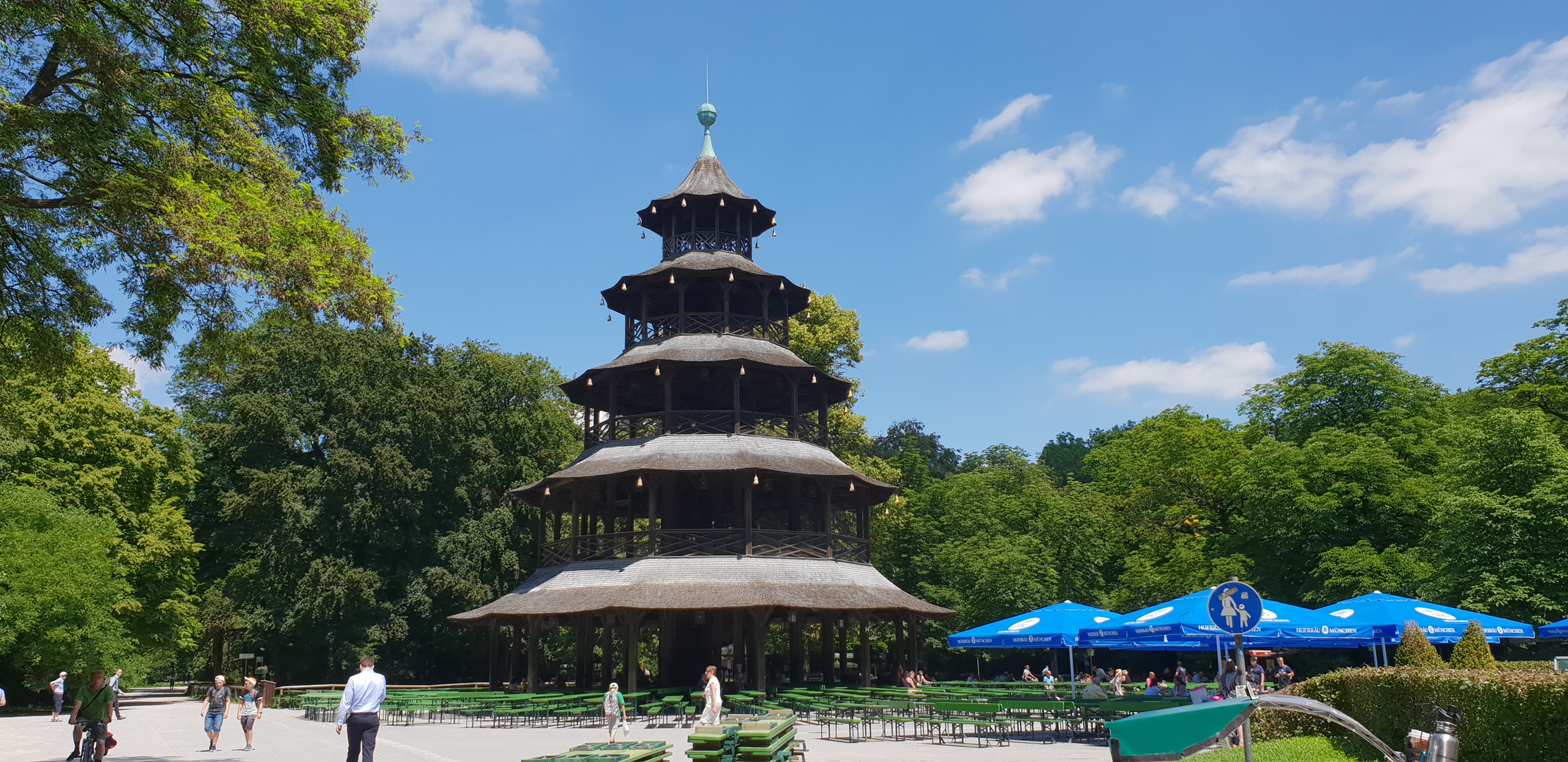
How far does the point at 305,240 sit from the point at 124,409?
35.1 m

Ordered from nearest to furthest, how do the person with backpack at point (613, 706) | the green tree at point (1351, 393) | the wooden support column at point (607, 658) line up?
the person with backpack at point (613, 706) < the wooden support column at point (607, 658) < the green tree at point (1351, 393)

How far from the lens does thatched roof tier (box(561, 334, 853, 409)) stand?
→ 32.2m

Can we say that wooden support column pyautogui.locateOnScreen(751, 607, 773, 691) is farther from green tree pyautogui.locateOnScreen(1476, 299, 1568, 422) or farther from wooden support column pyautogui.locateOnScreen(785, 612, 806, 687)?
green tree pyautogui.locateOnScreen(1476, 299, 1568, 422)

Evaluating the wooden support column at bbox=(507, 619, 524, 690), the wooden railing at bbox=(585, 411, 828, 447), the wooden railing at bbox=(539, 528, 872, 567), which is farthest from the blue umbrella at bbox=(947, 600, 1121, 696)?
the wooden support column at bbox=(507, 619, 524, 690)

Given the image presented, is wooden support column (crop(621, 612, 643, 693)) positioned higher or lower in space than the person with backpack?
higher

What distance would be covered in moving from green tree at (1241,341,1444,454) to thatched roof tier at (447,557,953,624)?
25643 mm

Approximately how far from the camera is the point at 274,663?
4372cm

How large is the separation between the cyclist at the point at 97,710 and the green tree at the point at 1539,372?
46114mm

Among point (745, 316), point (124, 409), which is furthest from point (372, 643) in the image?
point (745, 316)

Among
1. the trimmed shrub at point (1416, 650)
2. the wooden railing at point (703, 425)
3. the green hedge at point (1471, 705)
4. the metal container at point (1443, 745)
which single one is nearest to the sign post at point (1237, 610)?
the green hedge at point (1471, 705)

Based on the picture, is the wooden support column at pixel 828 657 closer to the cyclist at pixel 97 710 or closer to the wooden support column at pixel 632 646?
the wooden support column at pixel 632 646

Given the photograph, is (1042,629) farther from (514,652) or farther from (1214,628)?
(514,652)

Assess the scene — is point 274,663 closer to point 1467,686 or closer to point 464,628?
point 464,628

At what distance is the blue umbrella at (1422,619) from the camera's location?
17516 mm
